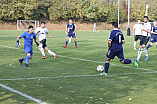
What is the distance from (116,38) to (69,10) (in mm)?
74295

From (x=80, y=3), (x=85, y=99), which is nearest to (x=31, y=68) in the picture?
(x=85, y=99)

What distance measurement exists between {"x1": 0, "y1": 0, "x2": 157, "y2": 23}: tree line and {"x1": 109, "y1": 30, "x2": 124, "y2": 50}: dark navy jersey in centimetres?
6635

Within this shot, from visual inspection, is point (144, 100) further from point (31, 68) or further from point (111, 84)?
point (31, 68)

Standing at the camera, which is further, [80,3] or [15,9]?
[80,3]

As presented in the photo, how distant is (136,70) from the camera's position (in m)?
11.7

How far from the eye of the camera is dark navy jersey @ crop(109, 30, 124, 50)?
33.2 ft

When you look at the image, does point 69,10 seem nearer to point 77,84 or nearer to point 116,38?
point 116,38

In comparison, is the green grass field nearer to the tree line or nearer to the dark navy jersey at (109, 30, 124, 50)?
the dark navy jersey at (109, 30, 124, 50)

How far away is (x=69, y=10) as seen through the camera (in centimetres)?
8350

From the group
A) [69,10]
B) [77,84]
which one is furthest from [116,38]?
[69,10]

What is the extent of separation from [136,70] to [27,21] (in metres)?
66.5

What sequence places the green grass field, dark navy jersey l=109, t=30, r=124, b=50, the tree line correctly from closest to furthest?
the green grass field < dark navy jersey l=109, t=30, r=124, b=50 < the tree line

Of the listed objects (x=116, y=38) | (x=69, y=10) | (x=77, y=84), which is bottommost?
(x=77, y=84)

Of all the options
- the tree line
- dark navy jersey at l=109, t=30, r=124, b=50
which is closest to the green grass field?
dark navy jersey at l=109, t=30, r=124, b=50
